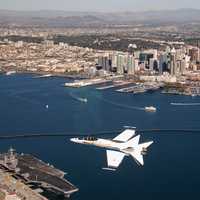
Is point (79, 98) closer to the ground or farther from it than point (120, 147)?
closer to the ground

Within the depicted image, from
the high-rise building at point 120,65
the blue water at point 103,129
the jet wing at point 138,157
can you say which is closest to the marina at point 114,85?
the blue water at point 103,129

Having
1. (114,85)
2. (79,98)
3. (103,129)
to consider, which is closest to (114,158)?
(103,129)

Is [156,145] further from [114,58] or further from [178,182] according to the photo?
[114,58]

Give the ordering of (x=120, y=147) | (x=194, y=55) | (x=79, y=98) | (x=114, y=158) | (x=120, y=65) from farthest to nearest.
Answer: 1. (x=194, y=55)
2. (x=120, y=65)
3. (x=79, y=98)
4. (x=120, y=147)
5. (x=114, y=158)

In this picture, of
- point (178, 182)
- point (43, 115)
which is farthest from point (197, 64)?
point (178, 182)

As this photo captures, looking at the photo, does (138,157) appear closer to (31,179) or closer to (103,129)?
(31,179)

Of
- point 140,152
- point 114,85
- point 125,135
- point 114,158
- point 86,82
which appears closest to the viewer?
point 114,158

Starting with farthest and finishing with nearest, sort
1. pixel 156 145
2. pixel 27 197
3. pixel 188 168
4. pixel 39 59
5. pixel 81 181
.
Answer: pixel 39 59 < pixel 156 145 < pixel 188 168 < pixel 81 181 < pixel 27 197
